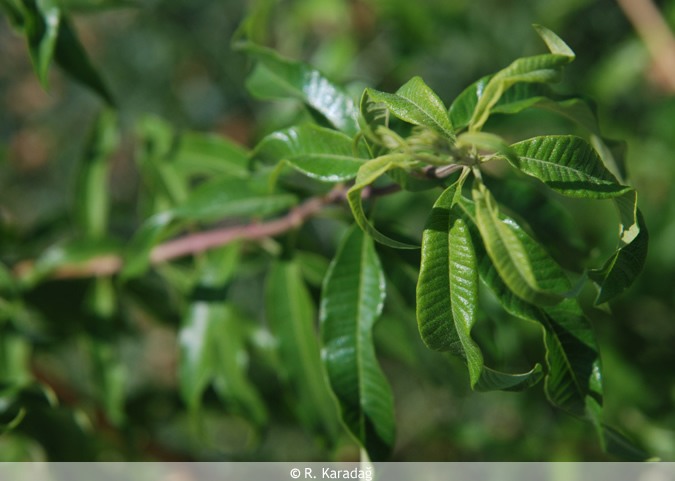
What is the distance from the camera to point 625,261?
48 centimetres

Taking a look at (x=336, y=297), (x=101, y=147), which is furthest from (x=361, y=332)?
(x=101, y=147)

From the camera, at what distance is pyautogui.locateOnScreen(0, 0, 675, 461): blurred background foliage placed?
101 centimetres

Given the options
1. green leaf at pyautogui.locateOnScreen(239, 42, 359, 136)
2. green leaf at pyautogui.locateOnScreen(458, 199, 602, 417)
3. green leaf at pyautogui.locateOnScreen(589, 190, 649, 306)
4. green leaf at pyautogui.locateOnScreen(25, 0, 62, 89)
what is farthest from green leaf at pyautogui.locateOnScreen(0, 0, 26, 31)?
green leaf at pyautogui.locateOnScreen(589, 190, 649, 306)

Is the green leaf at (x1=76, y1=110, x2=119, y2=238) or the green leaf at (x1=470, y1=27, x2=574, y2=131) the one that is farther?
the green leaf at (x1=76, y1=110, x2=119, y2=238)

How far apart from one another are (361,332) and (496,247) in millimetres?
259

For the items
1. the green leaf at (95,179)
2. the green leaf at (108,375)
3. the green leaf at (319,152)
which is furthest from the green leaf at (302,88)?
the green leaf at (108,375)

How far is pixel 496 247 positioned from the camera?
42 cm

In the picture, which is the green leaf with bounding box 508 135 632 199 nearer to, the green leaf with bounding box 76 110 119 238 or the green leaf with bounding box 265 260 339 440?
the green leaf with bounding box 265 260 339 440

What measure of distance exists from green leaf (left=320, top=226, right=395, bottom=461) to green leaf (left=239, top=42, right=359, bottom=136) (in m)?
0.14

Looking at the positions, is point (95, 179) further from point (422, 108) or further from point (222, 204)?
point (422, 108)

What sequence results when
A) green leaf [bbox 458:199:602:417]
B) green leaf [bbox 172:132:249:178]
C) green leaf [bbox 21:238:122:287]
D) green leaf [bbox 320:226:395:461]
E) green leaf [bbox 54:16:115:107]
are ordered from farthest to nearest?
1. green leaf [bbox 21:238:122:287]
2. green leaf [bbox 172:132:249:178]
3. green leaf [bbox 54:16:115:107]
4. green leaf [bbox 320:226:395:461]
5. green leaf [bbox 458:199:602:417]

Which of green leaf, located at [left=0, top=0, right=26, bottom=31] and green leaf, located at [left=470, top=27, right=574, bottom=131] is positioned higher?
green leaf, located at [left=470, top=27, right=574, bottom=131]

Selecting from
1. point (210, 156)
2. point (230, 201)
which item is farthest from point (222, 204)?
point (210, 156)

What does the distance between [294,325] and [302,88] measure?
0.37 m
